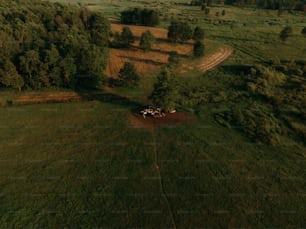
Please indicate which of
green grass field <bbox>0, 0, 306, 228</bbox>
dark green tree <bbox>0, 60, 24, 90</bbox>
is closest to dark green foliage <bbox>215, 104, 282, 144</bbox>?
green grass field <bbox>0, 0, 306, 228</bbox>

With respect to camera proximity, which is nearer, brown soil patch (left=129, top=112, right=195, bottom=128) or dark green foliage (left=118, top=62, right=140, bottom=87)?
brown soil patch (left=129, top=112, right=195, bottom=128)

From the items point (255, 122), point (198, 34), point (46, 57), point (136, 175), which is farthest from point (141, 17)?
point (136, 175)

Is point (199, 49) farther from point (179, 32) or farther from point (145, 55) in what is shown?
point (145, 55)

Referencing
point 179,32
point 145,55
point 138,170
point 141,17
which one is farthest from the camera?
point 141,17

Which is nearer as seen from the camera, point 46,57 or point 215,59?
point 46,57

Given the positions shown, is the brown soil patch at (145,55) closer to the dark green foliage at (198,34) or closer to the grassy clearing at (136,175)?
the dark green foliage at (198,34)

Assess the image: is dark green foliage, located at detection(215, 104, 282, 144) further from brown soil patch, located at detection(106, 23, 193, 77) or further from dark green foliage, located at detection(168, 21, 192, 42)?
dark green foliage, located at detection(168, 21, 192, 42)

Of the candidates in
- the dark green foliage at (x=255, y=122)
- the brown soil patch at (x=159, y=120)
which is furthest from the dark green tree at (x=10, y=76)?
the dark green foliage at (x=255, y=122)
